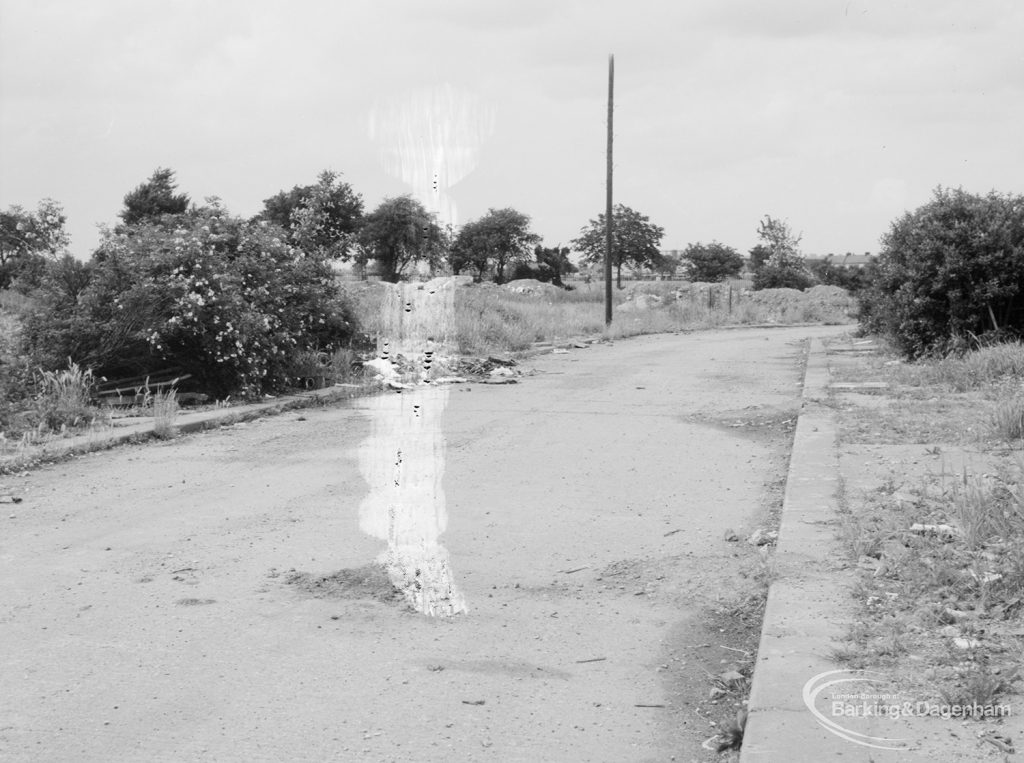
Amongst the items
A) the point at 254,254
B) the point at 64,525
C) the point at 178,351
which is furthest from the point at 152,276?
the point at 64,525

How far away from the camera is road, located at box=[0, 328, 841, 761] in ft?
11.8

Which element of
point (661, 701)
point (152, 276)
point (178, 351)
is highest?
point (152, 276)

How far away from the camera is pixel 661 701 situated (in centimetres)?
387

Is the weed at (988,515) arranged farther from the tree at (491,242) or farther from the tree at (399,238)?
the tree at (491,242)

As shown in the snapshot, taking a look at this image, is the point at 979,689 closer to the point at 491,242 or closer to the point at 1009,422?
the point at 1009,422

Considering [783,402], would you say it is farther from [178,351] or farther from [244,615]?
[244,615]

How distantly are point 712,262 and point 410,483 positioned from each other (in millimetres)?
70182

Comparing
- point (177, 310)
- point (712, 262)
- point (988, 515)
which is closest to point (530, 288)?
point (712, 262)

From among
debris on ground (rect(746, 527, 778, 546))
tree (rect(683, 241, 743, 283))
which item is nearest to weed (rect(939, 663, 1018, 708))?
debris on ground (rect(746, 527, 778, 546))

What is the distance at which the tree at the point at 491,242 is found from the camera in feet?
216

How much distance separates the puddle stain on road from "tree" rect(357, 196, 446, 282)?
30.2 m

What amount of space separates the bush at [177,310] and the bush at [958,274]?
925cm

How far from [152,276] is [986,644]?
1050cm

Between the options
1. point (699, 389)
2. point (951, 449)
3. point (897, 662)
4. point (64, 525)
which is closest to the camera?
point (897, 662)
